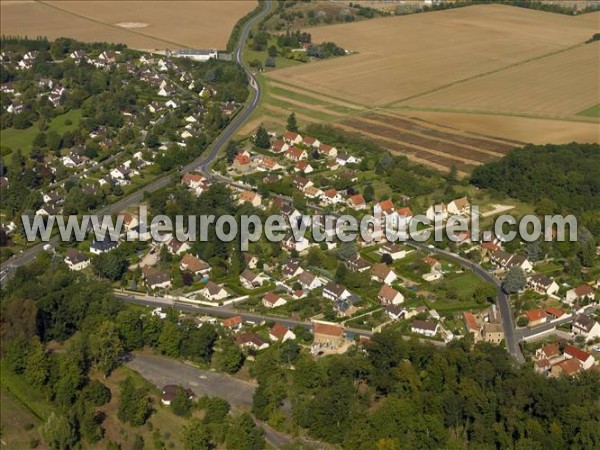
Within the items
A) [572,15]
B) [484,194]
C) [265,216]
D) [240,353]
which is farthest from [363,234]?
[572,15]

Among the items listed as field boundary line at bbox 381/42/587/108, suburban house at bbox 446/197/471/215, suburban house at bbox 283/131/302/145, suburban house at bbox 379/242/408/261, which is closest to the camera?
suburban house at bbox 379/242/408/261

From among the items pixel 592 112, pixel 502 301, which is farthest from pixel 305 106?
pixel 502 301

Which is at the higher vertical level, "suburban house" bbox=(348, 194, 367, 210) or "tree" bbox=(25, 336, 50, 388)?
"suburban house" bbox=(348, 194, 367, 210)

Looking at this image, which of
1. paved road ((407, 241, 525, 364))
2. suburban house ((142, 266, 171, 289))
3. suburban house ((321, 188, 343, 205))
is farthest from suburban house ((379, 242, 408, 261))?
suburban house ((142, 266, 171, 289))

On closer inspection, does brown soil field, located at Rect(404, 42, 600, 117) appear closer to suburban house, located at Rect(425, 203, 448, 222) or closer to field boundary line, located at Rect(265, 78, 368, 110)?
field boundary line, located at Rect(265, 78, 368, 110)

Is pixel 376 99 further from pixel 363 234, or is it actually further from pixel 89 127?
pixel 363 234
